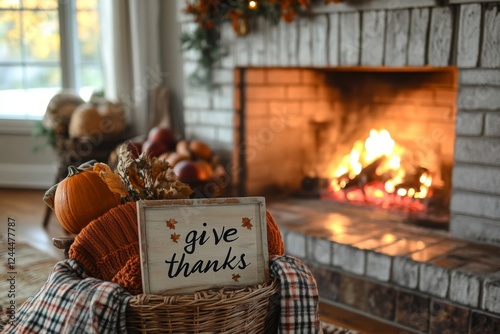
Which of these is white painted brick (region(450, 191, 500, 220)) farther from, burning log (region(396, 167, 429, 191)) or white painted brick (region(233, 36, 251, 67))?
white painted brick (region(233, 36, 251, 67))

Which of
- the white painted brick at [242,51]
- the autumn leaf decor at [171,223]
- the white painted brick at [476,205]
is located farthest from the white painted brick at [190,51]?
the autumn leaf decor at [171,223]

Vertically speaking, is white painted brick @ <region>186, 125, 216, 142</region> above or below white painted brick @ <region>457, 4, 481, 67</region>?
below

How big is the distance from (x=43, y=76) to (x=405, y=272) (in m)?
3.17

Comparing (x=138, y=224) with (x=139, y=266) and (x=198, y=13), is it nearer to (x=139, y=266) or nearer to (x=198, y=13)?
(x=139, y=266)

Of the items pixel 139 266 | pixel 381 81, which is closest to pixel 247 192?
pixel 381 81

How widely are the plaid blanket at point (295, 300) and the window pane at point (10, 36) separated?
12.0 ft

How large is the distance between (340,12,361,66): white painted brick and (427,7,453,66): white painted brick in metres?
0.32

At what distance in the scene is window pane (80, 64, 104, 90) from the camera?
430 centimetres

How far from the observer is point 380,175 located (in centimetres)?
278

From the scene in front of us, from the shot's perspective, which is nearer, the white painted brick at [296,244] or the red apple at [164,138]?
the white painted brick at [296,244]

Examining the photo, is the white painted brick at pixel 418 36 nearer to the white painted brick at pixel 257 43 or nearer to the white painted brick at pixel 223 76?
the white painted brick at pixel 257 43

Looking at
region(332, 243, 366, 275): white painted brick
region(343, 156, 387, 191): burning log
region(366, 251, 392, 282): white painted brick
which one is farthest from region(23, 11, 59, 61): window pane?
region(366, 251, 392, 282): white painted brick

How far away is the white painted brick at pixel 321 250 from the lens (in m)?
2.32

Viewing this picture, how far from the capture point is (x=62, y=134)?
11.1 feet
